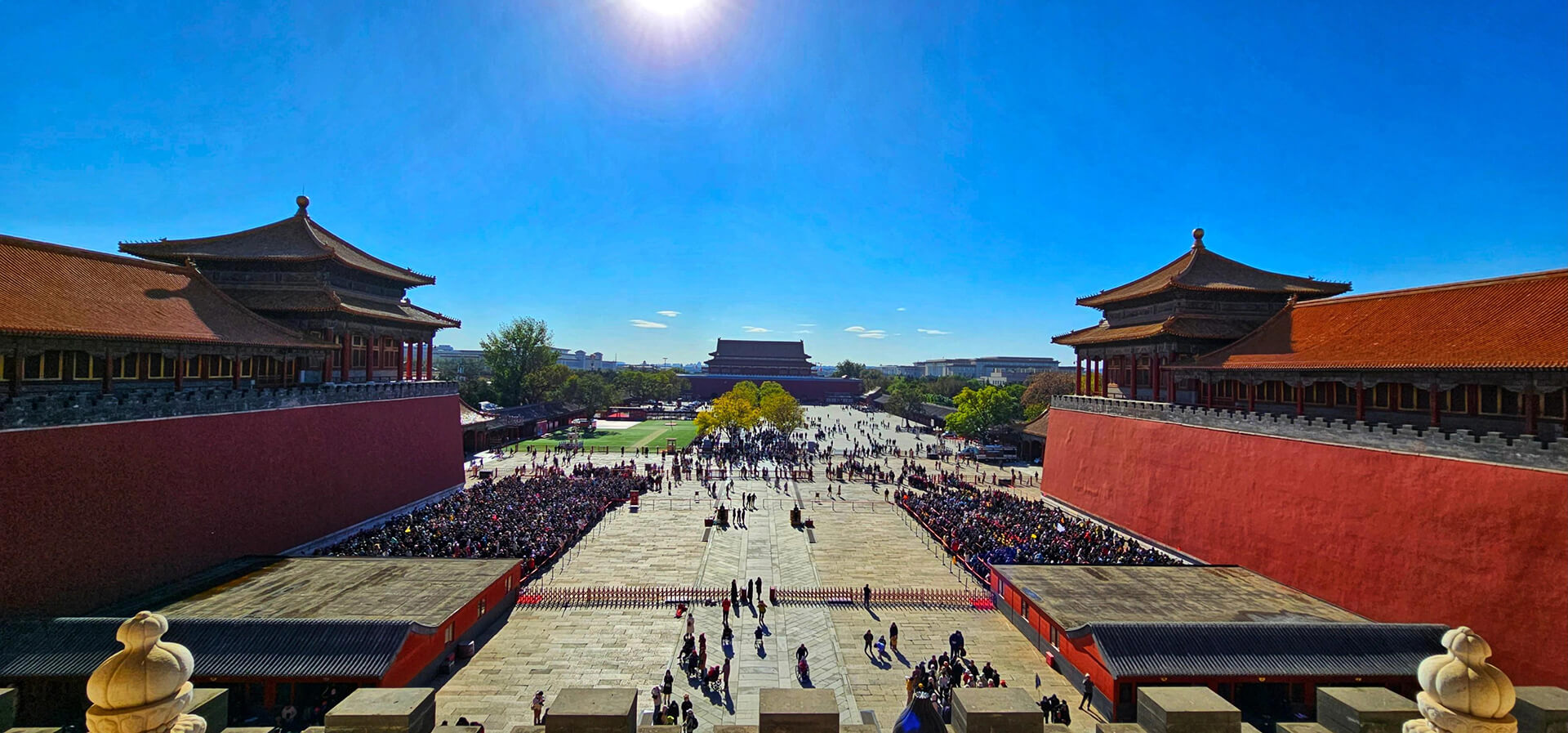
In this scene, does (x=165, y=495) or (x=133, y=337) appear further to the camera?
(x=133, y=337)

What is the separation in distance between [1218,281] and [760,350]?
77398 mm

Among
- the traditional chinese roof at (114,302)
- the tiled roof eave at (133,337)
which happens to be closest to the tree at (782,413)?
the traditional chinese roof at (114,302)

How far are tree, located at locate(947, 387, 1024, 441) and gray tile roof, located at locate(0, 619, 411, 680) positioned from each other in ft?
128

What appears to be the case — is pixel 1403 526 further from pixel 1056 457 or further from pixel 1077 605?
pixel 1056 457

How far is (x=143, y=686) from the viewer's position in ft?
11.5

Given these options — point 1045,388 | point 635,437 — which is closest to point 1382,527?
point 1045,388

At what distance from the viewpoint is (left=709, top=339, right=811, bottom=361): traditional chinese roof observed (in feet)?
318

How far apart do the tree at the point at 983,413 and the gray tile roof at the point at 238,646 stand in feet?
128

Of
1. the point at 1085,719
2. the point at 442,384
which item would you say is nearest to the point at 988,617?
the point at 1085,719

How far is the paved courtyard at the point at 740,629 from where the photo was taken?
12180mm

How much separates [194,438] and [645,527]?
43.6 ft

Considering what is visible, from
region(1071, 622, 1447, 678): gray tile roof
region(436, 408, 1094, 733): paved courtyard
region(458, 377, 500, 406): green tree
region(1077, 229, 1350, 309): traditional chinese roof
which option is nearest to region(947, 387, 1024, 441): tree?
region(1077, 229, 1350, 309): traditional chinese roof

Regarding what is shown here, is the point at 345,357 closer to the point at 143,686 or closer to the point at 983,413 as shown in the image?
the point at 143,686

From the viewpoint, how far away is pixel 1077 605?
44.6ft
